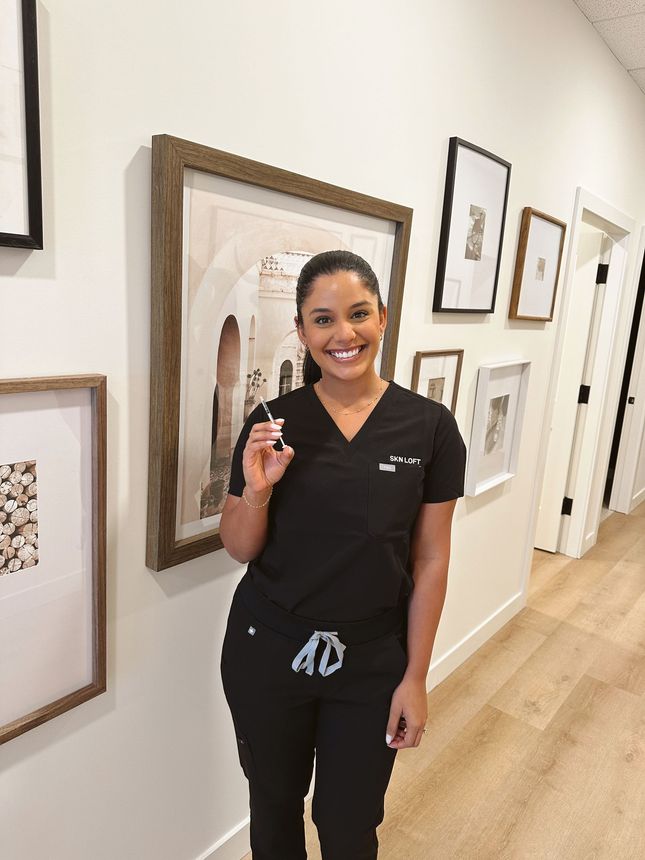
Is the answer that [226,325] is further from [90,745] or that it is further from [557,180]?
[557,180]

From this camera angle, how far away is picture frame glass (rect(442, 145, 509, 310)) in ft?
6.27

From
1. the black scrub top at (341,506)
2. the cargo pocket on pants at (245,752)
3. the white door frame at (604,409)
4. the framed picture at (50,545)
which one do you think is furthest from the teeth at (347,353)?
the white door frame at (604,409)

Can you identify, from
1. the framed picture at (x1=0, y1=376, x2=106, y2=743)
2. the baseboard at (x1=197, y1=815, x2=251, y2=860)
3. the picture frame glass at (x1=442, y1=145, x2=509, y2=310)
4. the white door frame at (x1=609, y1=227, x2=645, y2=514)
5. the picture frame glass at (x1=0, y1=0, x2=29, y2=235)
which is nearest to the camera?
the picture frame glass at (x1=0, y1=0, x2=29, y2=235)

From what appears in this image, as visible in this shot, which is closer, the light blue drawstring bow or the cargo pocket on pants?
the light blue drawstring bow

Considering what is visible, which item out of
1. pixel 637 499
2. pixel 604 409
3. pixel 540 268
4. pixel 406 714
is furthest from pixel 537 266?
pixel 637 499

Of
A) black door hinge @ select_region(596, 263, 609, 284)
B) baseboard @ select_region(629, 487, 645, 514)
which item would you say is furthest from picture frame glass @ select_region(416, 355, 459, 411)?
baseboard @ select_region(629, 487, 645, 514)

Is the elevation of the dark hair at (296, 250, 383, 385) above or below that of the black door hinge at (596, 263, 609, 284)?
below

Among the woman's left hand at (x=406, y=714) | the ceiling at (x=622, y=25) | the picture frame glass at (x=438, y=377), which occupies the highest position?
the ceiling at (x=622, y=25)

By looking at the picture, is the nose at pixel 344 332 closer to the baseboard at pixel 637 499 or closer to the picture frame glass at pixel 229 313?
the picture frame glass at pixel 229 313

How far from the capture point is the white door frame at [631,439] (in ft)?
14.5

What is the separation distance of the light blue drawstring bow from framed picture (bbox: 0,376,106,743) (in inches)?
14.1

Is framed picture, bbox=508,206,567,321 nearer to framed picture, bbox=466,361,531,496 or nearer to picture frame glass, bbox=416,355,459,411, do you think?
framed picture, bbox=466,361,531,496

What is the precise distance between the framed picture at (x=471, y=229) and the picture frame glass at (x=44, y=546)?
126 cm

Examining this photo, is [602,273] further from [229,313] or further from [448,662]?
[229,313]
